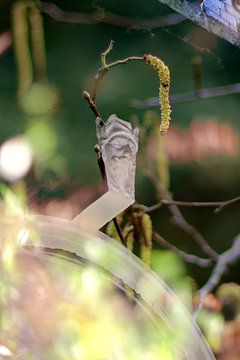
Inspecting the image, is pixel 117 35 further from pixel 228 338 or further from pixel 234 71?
pixel 228 338

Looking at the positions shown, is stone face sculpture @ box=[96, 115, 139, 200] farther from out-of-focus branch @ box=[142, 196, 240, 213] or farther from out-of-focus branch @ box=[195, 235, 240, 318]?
out-of-focus branch @ box=[195, 235, 240, 318]

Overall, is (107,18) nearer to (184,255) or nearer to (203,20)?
(203,20)

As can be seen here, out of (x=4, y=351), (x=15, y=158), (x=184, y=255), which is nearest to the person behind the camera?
(x=4, y=351)

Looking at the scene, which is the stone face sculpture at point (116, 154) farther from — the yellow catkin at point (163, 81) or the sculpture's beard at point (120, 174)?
the yellow catkin at point (163, 81)

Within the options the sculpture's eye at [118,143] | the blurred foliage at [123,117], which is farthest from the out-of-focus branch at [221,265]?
the sculpture's eye at [118,143]

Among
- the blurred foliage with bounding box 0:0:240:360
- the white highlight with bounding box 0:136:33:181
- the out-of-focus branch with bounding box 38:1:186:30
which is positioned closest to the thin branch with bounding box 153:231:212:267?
the blurred foliage with bounding box 0:0:240:360

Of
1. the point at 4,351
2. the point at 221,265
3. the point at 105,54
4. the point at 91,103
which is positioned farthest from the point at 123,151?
the point at 4,351
